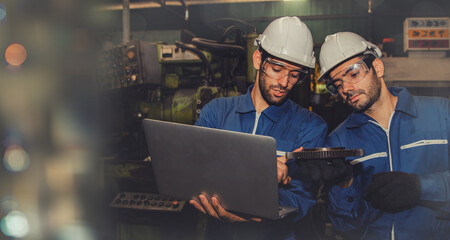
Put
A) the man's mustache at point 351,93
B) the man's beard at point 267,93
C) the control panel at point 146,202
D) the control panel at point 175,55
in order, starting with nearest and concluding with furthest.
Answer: the man's mustache at point 351,93 < the man's beard at point 267,93 < the control panel at point 146,202 < the control panel at point 175,55

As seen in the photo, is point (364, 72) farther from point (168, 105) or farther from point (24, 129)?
point (24, 129)

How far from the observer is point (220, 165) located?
1.11 metres

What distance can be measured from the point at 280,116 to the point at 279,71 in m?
0.25

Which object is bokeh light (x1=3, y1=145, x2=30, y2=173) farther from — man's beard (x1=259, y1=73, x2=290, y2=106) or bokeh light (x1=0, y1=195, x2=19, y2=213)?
man's beard (x1=259, y1=73, x2=290, y2=106)

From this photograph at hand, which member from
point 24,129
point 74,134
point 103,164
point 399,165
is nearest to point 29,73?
point 24,129

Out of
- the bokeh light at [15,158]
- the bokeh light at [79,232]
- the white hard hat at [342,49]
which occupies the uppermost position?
the white hard hat at [342,49]

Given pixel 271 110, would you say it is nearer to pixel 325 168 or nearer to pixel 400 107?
pixel 325 168

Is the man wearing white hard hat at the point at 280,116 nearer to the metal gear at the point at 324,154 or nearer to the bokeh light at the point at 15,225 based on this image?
the metal gear at the point at 324,154

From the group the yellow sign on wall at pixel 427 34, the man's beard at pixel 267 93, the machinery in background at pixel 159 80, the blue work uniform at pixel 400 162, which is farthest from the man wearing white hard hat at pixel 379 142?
the yellow sign on wall at pixel 427 34

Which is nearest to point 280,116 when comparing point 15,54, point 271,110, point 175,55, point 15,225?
point 271,110

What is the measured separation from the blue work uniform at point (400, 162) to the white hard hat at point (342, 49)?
292 mm

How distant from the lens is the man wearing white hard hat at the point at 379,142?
140 centimetres

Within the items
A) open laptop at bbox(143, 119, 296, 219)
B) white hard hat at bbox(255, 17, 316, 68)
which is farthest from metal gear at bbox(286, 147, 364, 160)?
white hard hat at bbox(255, 17, 316, 68)

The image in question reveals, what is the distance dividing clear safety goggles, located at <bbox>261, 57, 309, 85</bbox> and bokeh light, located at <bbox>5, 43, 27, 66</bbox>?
263 cm
